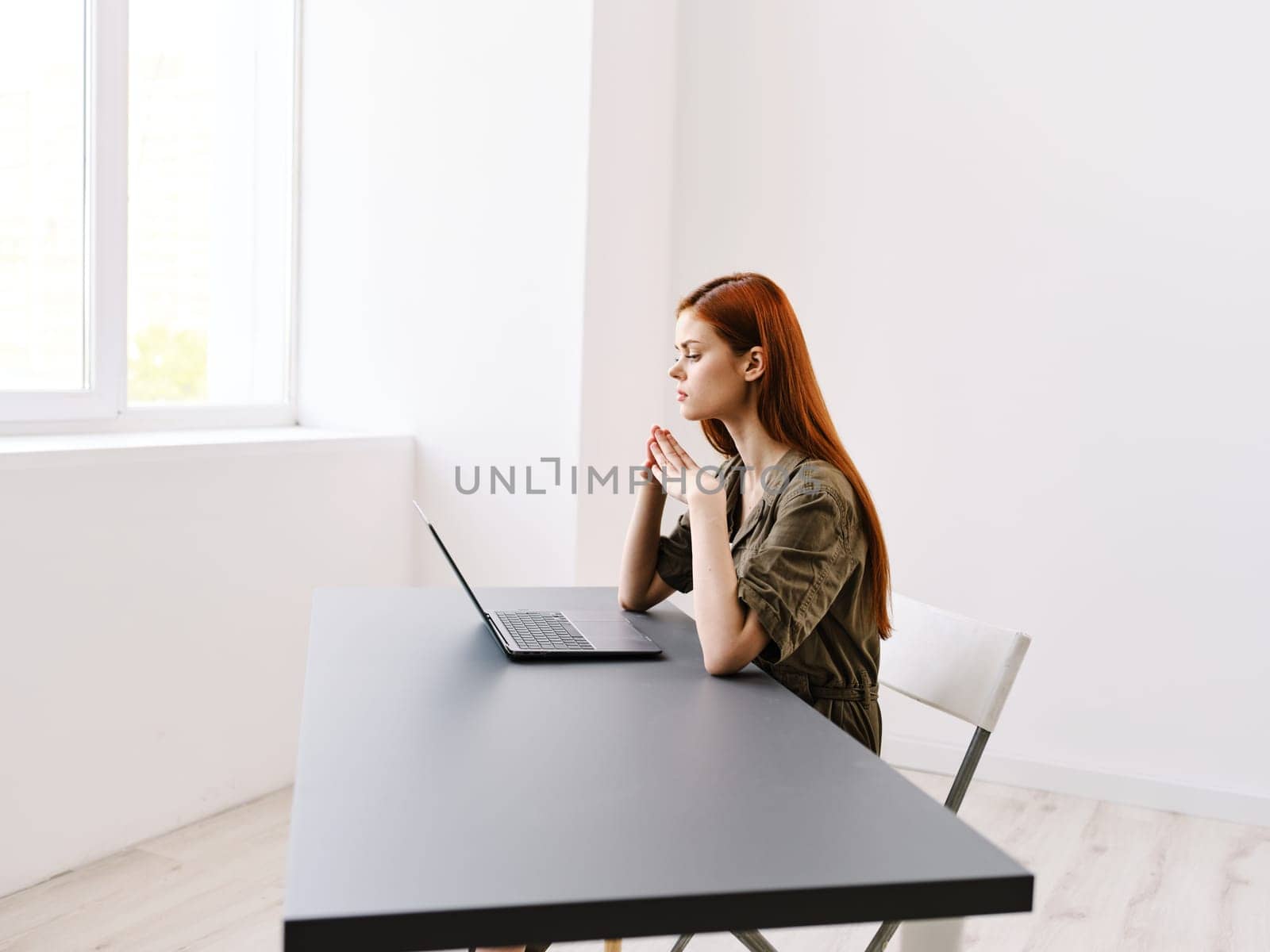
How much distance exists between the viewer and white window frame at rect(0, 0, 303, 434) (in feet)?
9.05

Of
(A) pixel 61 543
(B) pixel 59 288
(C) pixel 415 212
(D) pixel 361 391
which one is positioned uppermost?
(C) pixel 415 212

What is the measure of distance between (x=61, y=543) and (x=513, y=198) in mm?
1469

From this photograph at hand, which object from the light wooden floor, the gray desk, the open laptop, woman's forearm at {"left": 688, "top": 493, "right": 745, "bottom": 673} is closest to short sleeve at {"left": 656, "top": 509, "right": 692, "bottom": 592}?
the open laptop

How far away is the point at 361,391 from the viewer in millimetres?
3480

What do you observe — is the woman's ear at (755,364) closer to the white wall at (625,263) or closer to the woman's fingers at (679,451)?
the woman's fingers at (679,451)

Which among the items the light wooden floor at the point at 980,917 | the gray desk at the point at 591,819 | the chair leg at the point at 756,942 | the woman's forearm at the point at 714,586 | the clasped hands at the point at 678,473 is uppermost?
the clasped hands at the point at 678,473

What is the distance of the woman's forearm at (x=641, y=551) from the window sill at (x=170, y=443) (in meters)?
1.28

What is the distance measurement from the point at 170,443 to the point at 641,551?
4.50ft

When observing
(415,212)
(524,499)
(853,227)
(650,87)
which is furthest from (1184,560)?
(415,212)

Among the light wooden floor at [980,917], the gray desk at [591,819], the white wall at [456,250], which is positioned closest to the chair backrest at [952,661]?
the gray desk at [591,819]

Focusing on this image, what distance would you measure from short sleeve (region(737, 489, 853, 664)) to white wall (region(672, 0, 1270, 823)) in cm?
190

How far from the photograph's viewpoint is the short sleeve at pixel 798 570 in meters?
1.51

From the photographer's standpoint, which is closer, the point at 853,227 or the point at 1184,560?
the point at 1184,560

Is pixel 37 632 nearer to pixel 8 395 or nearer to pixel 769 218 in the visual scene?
pixel 8 395
